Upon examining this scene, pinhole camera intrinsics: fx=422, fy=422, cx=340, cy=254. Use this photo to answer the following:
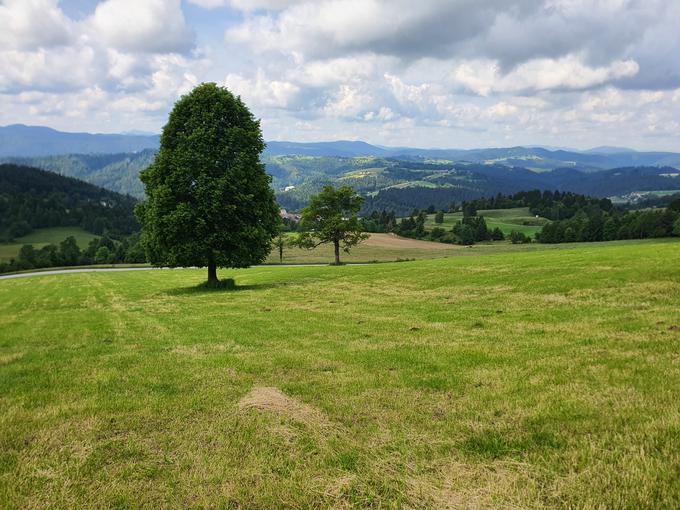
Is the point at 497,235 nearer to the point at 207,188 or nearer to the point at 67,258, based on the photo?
the point at 67,258

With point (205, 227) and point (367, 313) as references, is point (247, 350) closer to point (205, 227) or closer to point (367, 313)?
point (367, 313)

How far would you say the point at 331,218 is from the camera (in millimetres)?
71812

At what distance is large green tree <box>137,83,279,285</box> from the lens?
35.0 meters

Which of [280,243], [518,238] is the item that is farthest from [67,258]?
[518,238]

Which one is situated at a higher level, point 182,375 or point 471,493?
point 471,493

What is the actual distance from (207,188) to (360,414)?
29.9 m

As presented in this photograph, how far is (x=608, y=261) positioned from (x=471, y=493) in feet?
91.9

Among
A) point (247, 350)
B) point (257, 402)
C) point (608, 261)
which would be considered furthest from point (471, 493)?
point (608, 261)

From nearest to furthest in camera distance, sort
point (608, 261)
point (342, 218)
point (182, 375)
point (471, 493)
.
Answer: point (471, 493)
point (182, 375)
point (608, 261)
point (342, 218)

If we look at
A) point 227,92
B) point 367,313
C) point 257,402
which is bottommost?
point 367,313

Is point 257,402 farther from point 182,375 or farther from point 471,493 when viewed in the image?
point 471,493

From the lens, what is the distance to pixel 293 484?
623 cm

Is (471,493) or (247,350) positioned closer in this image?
(471,493)

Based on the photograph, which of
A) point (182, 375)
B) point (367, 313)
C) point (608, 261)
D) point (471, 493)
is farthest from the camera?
point (608, 261)
